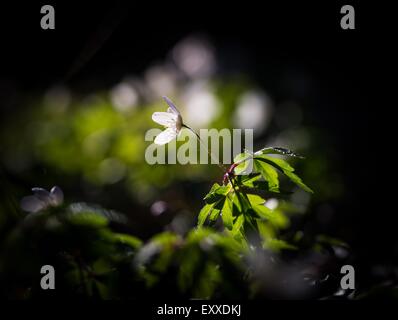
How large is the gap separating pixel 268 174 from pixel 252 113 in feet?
6.59

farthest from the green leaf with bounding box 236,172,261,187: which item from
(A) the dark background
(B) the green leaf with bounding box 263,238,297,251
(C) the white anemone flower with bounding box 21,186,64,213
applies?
(A) the dark background

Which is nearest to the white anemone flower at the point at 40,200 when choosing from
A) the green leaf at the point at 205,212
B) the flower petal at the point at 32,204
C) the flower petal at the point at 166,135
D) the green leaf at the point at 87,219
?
the flower petal at the point at 32,204

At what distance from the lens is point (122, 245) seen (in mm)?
1346

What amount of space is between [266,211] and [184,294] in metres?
0.41

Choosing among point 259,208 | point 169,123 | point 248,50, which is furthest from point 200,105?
point 248,50

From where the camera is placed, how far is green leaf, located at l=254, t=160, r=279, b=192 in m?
1.17

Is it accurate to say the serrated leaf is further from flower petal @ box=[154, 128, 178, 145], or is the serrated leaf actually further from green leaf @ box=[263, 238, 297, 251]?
flower petal @ box=[154, 128, 178, 145]

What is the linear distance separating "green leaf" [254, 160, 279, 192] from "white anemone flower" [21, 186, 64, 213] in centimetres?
68

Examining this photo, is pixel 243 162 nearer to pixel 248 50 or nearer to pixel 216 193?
pixel 216 193

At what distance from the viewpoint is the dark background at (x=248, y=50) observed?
413 centimetres

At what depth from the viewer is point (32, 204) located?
1304mm

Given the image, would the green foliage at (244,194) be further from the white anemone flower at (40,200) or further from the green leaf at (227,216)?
the white anemone flower at (40,200)

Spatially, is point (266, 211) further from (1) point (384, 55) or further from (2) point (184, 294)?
(1) point (384, 55)

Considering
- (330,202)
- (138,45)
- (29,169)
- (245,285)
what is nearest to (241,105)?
(330,202)
